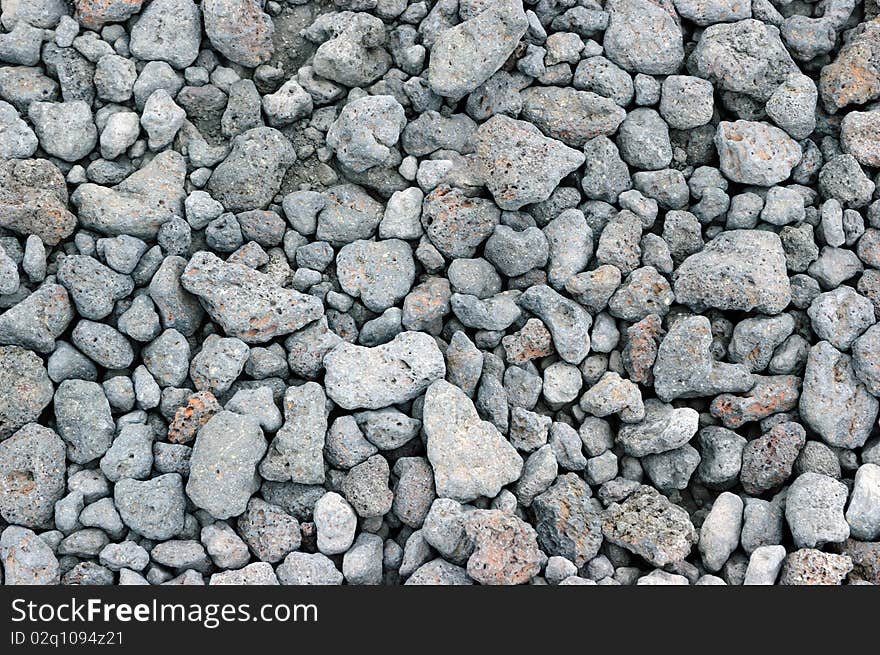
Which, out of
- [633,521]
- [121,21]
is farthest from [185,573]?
[121,21]

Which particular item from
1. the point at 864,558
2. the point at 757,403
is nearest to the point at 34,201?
the point at 757,403

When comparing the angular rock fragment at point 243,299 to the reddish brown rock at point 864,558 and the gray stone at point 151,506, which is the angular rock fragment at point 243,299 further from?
the reddish brown rock at point 864,558

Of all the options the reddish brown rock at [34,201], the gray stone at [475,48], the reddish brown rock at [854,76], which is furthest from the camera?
the reddish brown rock at [854,76]

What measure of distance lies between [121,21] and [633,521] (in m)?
2.68

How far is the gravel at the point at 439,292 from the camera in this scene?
306 centimetres

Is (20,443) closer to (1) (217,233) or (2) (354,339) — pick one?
(1) (217,233)

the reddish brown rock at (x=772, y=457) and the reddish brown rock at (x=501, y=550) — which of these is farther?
the reddish brown rock at (x=772, y=457)

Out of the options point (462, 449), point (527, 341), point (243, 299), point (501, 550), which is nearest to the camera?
point (501, 550)

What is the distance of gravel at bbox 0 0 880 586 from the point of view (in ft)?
10.0

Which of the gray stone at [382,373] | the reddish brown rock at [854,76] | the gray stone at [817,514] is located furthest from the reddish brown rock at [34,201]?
the reddish brown rock at [854,76]

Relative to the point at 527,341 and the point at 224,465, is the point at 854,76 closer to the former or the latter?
the point at 527,341

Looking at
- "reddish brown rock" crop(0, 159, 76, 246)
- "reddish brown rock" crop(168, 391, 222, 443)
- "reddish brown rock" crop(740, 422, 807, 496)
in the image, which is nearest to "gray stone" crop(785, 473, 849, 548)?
"reddish brown rock" crop(740, 422, 807, 496)

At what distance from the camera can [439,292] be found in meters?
3.38

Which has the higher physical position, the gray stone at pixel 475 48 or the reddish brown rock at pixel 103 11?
the gray stone at pixel 475 48
